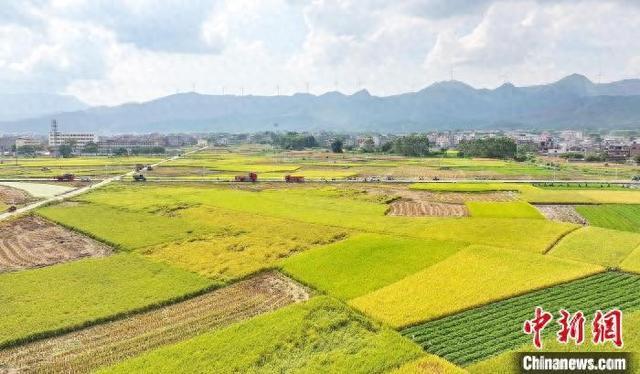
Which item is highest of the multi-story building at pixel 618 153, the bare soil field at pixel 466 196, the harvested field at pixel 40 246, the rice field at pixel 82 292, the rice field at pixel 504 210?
the multi-story building at pixel 618 153

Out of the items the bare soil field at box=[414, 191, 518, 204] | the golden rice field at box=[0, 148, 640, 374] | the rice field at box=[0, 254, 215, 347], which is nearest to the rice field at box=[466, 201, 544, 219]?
the golden rice field at box=[0, 148, 640, 374]

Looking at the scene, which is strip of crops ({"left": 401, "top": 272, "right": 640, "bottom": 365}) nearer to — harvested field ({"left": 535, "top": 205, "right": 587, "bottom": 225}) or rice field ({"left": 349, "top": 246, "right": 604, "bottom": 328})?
rice field ({"left": 349, "top": 246, "right": 604, "bottom": 328})

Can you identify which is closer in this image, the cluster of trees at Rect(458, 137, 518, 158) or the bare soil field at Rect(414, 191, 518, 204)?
the bare soil field at Rect(414, 191, 518, 204)

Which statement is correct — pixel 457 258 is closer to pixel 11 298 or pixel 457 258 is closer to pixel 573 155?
pixel 11 298

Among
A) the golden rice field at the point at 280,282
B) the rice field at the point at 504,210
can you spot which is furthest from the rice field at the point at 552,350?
the rice field at the point at 504,210

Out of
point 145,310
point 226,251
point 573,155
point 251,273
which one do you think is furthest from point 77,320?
point 573,155

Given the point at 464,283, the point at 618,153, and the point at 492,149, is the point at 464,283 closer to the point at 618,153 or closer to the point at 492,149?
the point at 492,149

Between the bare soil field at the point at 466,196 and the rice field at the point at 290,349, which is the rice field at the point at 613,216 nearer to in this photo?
the bare soil field at the point at 466,196
